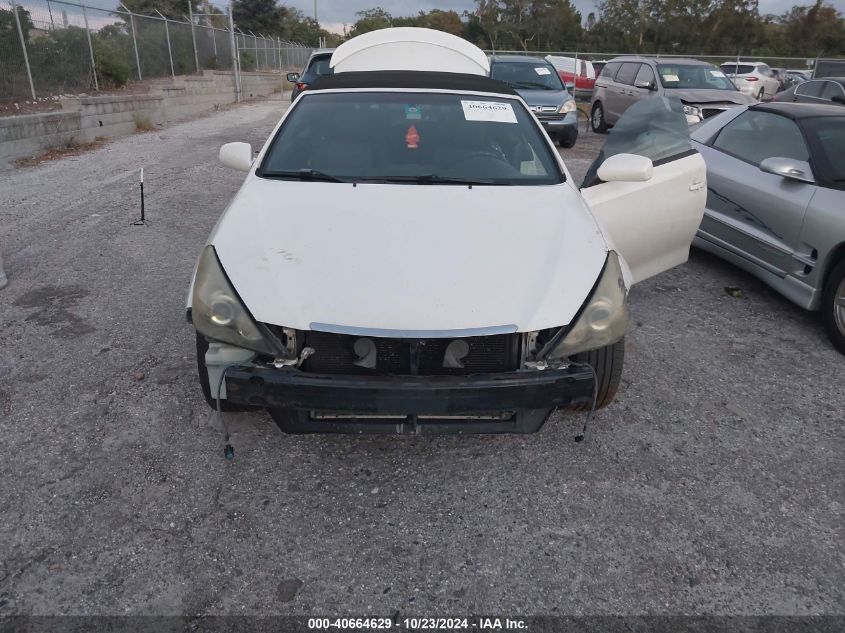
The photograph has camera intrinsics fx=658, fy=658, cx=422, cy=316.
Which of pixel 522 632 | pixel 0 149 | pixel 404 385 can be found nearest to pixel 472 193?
pixel 404 385

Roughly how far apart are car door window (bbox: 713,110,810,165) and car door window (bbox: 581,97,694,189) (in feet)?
3.59

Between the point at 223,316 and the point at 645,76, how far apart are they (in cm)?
1250

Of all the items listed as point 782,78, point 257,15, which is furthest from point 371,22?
point 782,78

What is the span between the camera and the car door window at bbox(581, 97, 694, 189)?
4.41 m

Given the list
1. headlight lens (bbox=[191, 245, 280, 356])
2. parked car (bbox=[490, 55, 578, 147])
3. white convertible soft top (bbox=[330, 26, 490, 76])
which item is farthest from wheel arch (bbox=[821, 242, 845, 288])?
parked car (bbox=[490, 55, 578, 147])

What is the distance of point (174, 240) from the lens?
6.12 m

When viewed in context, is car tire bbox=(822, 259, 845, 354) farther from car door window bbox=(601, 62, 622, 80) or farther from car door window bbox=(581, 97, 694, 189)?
car door window bbox=(601, 62, 622, 80)

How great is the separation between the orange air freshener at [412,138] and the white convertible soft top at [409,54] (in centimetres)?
307

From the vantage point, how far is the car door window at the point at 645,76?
12.7m

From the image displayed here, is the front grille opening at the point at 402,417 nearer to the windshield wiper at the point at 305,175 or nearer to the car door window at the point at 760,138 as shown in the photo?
the windshield wiper at the point at 305,175

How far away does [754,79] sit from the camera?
21969 millimetres

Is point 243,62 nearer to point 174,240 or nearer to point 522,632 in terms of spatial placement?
point 174,240

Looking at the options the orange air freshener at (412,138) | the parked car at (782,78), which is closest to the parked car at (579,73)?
the parked car at (782,78)

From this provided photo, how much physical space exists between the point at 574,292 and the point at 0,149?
976 cm
